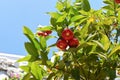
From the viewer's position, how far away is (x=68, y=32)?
1328 mm

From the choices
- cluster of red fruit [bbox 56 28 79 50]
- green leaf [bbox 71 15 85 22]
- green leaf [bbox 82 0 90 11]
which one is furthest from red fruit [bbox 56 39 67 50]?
green leaf [bbox 82 0 90 11]

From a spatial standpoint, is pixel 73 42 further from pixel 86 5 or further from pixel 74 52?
pixel 86 5

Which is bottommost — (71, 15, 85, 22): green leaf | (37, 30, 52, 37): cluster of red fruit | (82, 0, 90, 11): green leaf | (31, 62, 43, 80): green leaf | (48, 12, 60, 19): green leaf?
(31, 62, 43, 80): green leaf

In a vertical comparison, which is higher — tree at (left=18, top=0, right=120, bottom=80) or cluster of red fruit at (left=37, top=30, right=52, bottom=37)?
cluster of red fruit at (left=37, top=30, right=52, bottom=37)

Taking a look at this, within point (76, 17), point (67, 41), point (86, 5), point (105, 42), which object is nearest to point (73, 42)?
point (67, 41)

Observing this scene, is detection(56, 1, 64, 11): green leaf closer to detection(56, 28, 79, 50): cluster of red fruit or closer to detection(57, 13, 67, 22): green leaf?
detection(57, 13, 67, 22): green leaf

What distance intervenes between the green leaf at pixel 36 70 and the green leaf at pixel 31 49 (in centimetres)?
4

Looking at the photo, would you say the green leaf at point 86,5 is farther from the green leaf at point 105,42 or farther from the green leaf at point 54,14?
the green leaf at point 105,42

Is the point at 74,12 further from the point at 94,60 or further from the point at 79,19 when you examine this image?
the point at 94,60

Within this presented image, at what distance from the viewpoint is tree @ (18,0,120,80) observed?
4.42 ft

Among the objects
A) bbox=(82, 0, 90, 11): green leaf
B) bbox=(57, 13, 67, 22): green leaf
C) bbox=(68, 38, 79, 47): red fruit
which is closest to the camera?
bbox=(68, 38, 79, 47): red fruit

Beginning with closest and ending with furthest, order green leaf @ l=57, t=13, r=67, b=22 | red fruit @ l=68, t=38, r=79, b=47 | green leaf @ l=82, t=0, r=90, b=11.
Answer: red fruit @ l=68, t=38, r=79, b=47, green leaf @ l=57, t=13, r=67, b=22, green leaf @ l=82, t=0, r=90, b=11

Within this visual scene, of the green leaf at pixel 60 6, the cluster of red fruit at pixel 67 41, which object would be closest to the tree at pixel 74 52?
the cluster of red fruit at pixel 67 41

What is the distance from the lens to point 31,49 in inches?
55.0
